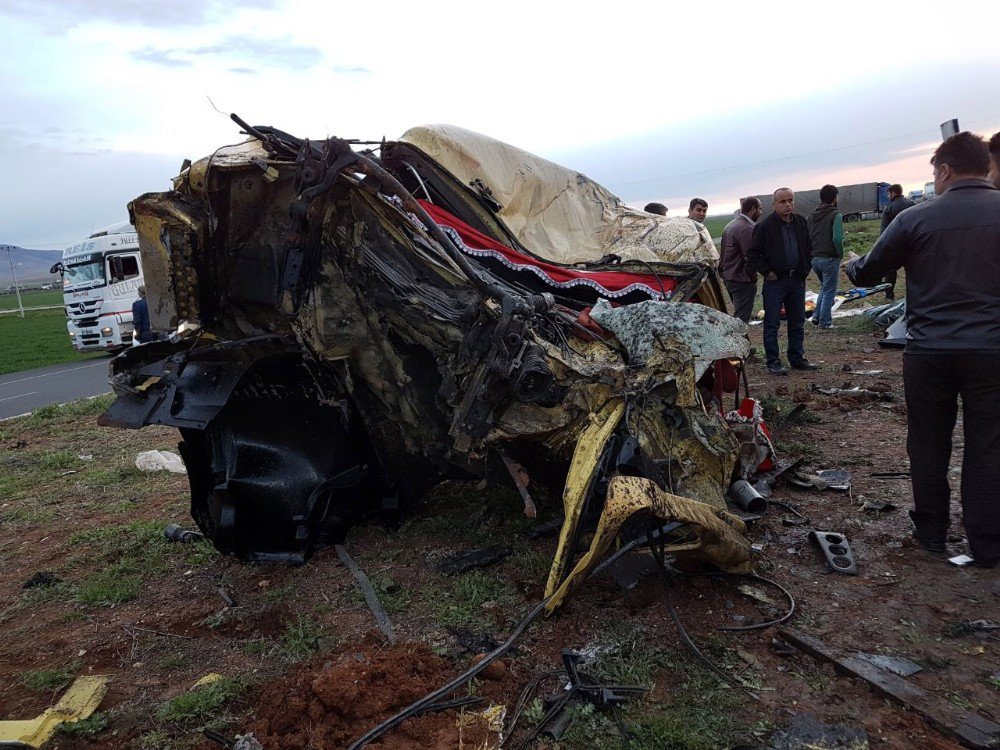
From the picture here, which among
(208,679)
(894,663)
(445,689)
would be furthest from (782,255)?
(208,679)

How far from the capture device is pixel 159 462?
6.49 meters

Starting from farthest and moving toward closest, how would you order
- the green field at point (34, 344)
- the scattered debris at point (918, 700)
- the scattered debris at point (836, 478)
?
the green field at point (34, 344) → the scattered debris at point (836, 478) → the scattered debris at point (918, 700)

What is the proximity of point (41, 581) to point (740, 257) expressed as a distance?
7225 mm

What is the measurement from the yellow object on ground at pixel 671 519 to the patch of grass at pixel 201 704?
1408mm

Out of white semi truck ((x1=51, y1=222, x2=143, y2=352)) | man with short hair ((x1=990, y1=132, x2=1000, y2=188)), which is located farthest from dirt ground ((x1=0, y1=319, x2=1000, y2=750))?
white semi truck ((x1=51, y1=222, x2=143, y2=352))

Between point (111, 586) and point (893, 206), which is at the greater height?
point (893, 206)

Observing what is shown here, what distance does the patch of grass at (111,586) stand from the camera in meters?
3.95

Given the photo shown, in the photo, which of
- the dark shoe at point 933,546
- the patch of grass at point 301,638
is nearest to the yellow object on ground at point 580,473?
the patch of grass at point 301,638

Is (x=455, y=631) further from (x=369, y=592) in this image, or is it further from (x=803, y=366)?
(x=803, y=366)

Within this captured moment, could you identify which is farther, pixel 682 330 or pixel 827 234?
pixel 827 234

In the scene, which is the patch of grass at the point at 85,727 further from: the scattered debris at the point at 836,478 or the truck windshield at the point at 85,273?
the truck windshield at the point at 85,273

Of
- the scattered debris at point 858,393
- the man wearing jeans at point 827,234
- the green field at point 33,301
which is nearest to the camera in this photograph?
the scattered debris at point 858,393

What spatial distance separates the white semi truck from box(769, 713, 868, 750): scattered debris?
55.5ft

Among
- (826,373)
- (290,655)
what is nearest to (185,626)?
(290,655)
